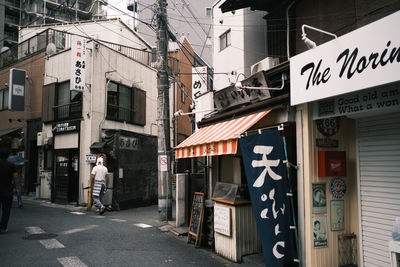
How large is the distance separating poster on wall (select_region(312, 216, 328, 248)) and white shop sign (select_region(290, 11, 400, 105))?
2182 millimetres

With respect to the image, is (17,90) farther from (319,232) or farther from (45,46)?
(319,232)

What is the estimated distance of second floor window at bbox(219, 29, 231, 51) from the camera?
11.6 metres

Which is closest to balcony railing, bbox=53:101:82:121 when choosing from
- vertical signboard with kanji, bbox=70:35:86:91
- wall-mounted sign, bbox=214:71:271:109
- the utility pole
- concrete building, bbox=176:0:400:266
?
vertical signboard with kanji, bbox=70:35:86:91

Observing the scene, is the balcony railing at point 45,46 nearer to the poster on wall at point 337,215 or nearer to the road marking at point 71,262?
the road marking at point 71,262

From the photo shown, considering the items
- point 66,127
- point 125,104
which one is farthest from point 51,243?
point 125,104

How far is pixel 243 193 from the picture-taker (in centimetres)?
Answer: 786

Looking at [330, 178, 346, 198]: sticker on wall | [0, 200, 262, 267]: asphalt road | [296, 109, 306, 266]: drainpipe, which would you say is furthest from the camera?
[0, 200, 262, 267]: asphalt road

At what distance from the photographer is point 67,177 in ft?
51.5

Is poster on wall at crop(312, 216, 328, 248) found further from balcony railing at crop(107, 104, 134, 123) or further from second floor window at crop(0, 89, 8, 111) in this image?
second floor window at crop(0, 89, 8, 111)

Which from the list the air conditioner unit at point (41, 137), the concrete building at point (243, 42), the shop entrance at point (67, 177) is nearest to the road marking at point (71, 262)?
the concrete building at point (243, 42)

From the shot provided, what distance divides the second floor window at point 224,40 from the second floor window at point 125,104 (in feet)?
24.8

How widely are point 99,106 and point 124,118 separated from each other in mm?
2063

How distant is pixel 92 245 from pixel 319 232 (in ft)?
17.3

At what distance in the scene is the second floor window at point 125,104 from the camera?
671 inches
